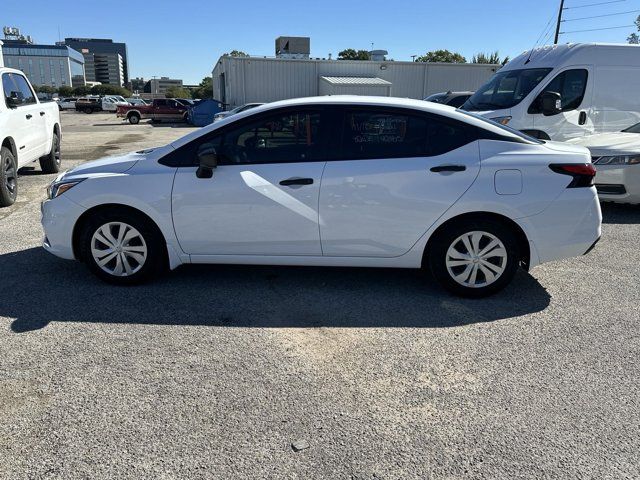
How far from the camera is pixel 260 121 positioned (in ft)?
14.0

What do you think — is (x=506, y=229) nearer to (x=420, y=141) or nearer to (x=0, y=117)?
(x=420, y=141)

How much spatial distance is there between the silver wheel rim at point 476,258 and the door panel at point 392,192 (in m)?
0.33

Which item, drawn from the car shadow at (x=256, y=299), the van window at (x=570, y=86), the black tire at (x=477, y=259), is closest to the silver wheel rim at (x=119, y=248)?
the car shadow at (x=256, y=299)

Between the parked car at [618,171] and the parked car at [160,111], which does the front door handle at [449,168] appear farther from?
the parked car at [160,111]

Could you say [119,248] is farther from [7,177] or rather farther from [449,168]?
[7,177]

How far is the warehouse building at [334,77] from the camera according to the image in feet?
95.1

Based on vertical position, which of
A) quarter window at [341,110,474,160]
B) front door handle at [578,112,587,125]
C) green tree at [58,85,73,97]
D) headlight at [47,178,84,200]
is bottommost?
headlight at [47,178,84,200]

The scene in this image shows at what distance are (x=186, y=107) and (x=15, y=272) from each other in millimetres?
32383

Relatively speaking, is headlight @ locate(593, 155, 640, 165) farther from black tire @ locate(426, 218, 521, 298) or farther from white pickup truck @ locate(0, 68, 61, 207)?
white pickup truck @ locate(0, 68, 61, 207)

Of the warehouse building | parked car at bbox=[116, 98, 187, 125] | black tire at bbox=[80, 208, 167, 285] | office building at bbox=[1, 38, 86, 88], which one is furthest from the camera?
office building at bbox=[1, 38, 86, 88]

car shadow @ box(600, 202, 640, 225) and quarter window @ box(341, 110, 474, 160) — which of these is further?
car shadow @ box(600, 202, 640, 225)

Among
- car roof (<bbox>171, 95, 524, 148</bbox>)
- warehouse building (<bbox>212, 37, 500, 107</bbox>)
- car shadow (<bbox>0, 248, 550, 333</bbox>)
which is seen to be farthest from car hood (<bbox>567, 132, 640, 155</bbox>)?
warehouse building (<bbox>212, 37, 500, 107</bbox>)

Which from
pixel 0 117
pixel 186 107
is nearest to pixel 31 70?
pixel 186 107

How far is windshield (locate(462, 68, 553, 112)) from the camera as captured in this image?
29.7 feet
